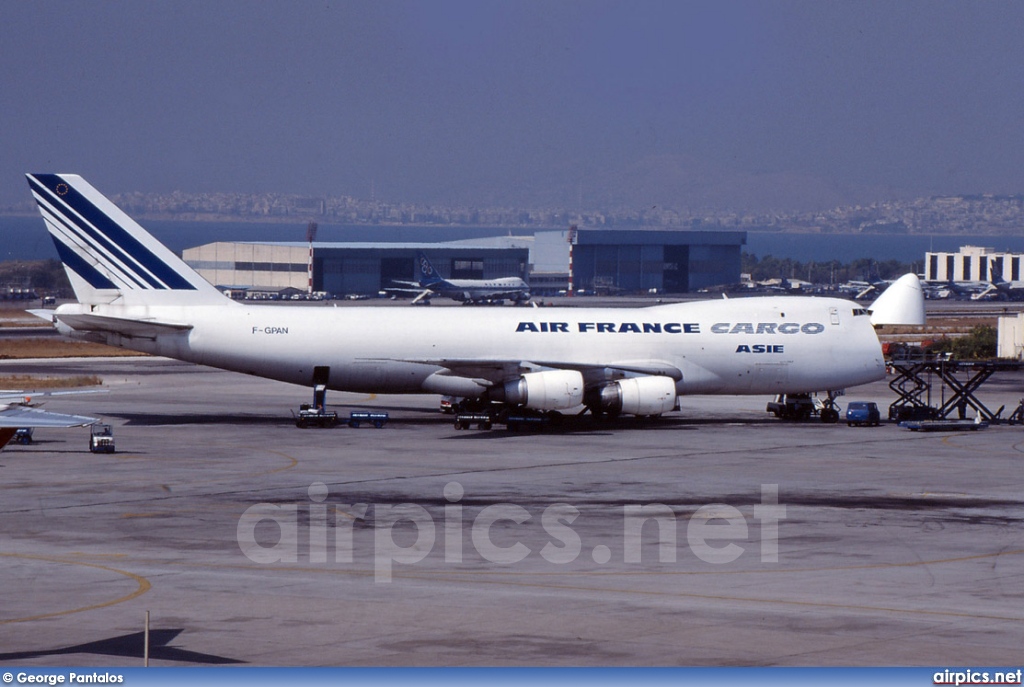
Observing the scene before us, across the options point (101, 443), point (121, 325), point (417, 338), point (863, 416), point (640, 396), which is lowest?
point (101, 443)

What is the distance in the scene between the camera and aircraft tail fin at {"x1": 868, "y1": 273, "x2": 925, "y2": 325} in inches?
2527

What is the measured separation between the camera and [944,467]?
4812cm

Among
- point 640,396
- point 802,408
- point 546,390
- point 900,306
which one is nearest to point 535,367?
point 546,390

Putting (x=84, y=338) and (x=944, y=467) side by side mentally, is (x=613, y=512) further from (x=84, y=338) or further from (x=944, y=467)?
(x=84, y=338)

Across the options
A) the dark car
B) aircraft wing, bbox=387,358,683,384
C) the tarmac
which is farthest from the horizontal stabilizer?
the dark car

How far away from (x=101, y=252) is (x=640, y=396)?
24.6 m

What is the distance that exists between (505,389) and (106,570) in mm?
30386

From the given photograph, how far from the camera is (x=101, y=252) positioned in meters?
61.6

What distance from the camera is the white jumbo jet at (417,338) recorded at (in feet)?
199

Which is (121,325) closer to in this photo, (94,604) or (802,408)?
(802,408)

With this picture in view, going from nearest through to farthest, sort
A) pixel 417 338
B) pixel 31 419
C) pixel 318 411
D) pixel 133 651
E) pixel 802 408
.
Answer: pixel 133 651
pixel 31 419
pixel 318 411
pixel 417 338
pixel 802 408

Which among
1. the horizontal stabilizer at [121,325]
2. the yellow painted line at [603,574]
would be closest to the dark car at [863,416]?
the horizontal stabilizer at [121,325]

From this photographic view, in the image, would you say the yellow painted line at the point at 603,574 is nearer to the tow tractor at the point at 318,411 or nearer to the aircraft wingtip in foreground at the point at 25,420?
the aircraft wingtip in foreground at the point at 25,420

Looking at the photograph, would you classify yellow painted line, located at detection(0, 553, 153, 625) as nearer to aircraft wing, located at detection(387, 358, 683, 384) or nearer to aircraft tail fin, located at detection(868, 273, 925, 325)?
aircraft wing, located at detection(387, 358, 683, 384)
